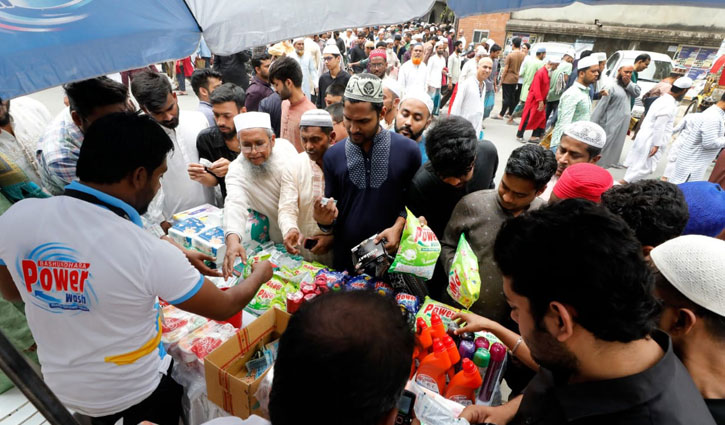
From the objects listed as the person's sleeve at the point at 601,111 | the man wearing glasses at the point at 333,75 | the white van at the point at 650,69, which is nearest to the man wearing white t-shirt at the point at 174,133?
the man wearing glasses at the point at 333,75

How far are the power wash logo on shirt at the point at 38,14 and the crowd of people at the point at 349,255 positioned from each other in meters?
0.39

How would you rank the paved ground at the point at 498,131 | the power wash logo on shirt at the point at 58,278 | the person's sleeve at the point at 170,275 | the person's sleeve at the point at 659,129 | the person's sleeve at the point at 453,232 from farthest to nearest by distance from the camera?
1. the paved ground at the point at 498,131
2. the person's sleeve at the point at 659,129
3. the person's sleeve at the point at 453,232
4. the person's sleeve at the point at 170,275
5. the power wash logo on shirt at the point at 58,278

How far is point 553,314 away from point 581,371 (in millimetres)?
220

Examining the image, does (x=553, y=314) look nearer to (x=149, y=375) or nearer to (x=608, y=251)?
(x=608, y=251)

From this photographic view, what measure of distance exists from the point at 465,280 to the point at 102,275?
5.12ft

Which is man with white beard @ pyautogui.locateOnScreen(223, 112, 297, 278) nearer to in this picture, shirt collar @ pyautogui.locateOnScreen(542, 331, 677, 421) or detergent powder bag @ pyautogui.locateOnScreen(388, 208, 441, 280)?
detergent powder bag @ pyautogui.locateOnScreen(388, 208, 441, 280)

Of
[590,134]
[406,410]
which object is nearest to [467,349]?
[406,410]

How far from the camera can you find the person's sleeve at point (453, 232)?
2176 mm

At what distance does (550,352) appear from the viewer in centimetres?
108

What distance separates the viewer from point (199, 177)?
9.64ft

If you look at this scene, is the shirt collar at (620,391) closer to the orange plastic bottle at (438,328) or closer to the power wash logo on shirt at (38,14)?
the orange plastic bottle at (438,328)

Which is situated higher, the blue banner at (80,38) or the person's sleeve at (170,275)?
the blue banner at (80,38)

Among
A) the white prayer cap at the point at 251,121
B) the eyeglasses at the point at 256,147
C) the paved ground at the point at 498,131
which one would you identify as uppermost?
the white prayer cap at the point at 251,121

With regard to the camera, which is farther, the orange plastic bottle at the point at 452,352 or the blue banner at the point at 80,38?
the orange plastic bottle at the point at 452,352
